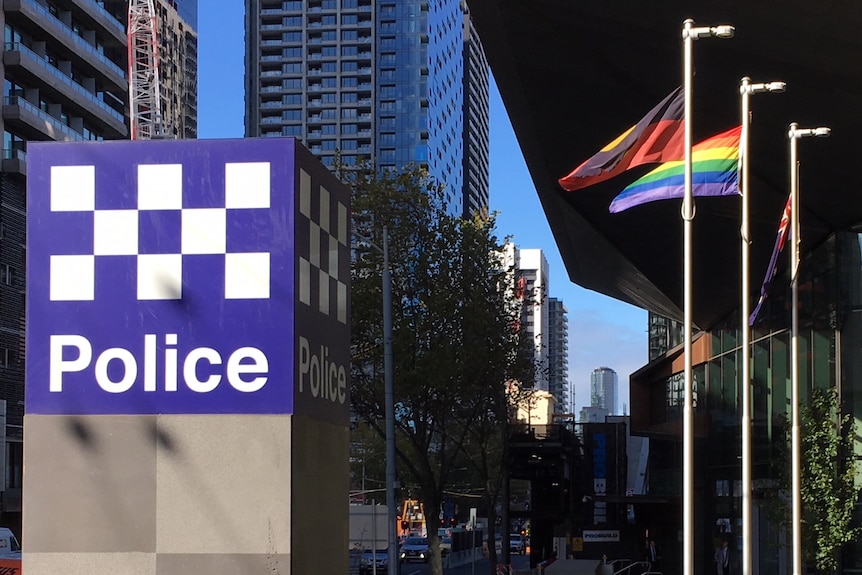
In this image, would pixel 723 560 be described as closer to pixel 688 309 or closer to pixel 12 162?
pixel 688 309

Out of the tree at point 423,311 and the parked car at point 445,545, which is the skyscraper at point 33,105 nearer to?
the parked car at point 445,545

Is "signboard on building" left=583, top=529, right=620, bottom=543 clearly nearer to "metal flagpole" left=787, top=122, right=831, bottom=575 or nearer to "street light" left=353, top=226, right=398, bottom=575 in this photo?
"street light" left=353, top=226, right=398, bottom=575

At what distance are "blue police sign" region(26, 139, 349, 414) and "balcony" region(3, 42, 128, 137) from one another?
5417cm

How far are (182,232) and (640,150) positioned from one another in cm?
701

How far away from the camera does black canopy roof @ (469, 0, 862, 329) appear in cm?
1647

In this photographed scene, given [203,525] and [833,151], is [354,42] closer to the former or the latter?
[833,151]

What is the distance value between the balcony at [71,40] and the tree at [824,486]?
49261mm

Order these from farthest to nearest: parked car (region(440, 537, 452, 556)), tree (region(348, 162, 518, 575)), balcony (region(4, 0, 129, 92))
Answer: parked car (region(440, 537, 452, 556)) < balcony (region(4, 0, 129, 92)) < tree (region(348, 162, 518, 575))

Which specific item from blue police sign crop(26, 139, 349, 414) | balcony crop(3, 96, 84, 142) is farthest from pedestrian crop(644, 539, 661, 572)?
balcony crop(3, 96, 84, 142)

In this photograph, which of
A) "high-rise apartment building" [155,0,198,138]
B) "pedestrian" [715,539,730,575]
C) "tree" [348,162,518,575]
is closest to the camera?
"pedestrian" [715,539,730,575]

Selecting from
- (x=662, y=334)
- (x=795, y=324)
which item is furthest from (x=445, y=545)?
(x=795, y=324)

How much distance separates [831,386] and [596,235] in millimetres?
10956

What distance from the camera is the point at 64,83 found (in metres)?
63.8

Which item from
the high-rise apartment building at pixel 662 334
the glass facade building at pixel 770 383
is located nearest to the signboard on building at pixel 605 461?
the high-rise apartment building at pixel 662 334
